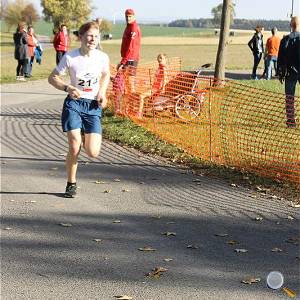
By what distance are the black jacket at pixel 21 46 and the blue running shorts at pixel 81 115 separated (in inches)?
671

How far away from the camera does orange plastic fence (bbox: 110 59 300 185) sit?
31.3ft

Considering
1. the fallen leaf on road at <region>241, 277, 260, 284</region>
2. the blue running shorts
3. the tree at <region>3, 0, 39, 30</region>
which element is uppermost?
the tree at <region>3, 0, 39, 30</region>

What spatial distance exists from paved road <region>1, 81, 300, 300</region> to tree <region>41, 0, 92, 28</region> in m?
82.5

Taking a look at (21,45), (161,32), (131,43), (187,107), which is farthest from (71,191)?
(161,32)

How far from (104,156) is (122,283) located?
548 centimetres

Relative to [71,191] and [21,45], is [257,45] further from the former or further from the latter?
[71,191]

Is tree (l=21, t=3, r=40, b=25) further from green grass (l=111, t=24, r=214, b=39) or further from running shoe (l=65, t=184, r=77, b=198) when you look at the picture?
running shoe (l=65, t=184, r=77, b=198)

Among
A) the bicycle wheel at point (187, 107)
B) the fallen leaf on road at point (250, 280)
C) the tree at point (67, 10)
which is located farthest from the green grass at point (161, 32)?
the fallen leaf on road at point (250, 280)

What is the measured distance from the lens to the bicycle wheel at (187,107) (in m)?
12.5

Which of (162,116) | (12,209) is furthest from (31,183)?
(162,116)

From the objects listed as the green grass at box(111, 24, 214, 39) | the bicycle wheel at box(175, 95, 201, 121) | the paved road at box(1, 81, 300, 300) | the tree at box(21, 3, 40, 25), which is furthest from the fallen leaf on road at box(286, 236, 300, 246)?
the tree at box(21, 3, 40, 25)

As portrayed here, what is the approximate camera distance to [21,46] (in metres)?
24.2

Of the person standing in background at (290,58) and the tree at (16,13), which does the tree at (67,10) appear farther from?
the person standing in background at (290,58)

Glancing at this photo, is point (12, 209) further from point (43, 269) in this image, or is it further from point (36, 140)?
point (36, 140)
